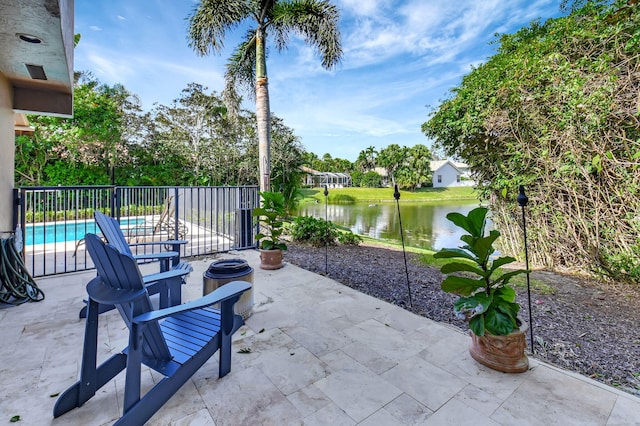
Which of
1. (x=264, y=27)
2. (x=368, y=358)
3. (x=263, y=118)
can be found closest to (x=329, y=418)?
(x=368, y=358)

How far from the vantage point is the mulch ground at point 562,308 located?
2090 millimetres

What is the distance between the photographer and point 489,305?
182cm

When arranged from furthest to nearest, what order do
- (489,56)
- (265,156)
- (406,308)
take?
(265,156)
(489,56)
(406,308)

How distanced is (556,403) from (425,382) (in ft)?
2.23

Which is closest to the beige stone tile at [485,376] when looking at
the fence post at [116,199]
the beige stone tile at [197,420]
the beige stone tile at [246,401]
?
the beige stone tile at [246,401]

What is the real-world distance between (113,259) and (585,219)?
17.9 ft

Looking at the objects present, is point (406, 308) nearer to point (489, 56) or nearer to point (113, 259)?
point (113, 259)

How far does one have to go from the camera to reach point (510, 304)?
185 centimetres

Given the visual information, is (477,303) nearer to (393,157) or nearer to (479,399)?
(479,399)

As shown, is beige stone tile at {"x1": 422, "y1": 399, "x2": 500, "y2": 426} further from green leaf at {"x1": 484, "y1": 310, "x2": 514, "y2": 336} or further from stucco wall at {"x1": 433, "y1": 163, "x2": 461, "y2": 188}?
stucco wall at {"x1": 433, "y1": 163, "x2": 461, "y2": 188}

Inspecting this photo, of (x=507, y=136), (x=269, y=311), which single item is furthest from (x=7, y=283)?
(x=507, y=136)

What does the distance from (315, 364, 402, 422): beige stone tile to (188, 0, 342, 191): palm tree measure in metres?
5.24

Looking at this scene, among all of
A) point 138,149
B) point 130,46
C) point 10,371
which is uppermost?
point 130,46

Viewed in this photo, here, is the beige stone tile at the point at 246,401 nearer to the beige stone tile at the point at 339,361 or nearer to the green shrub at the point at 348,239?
the beige stone tile at the point at 339,361
